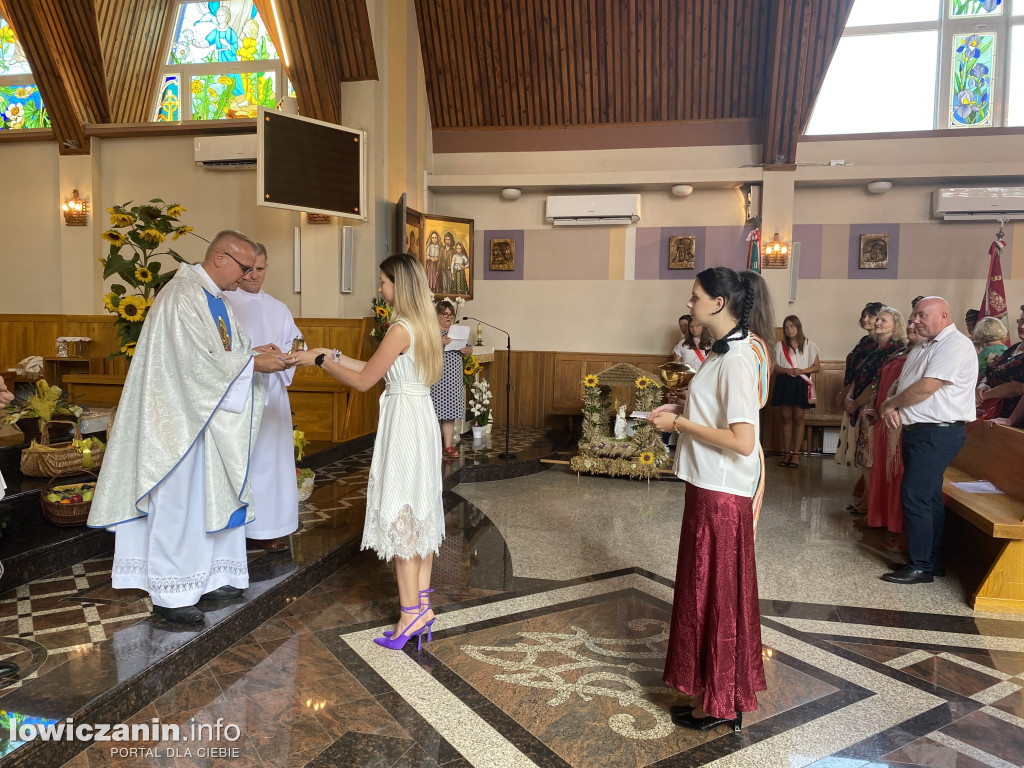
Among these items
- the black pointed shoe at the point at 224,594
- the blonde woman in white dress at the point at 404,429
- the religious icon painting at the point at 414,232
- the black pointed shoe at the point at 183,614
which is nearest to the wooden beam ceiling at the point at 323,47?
the religious icon painting at the point at 414,232

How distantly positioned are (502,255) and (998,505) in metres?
7.02

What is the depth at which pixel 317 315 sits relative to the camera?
26.8 ft

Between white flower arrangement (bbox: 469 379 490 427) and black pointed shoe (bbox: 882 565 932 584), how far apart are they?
4801 millimetres

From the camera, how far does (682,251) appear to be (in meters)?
9.51

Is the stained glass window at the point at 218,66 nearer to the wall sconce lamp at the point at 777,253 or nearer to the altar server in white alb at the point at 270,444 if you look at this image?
the altar server in white alb at the point at 270,444

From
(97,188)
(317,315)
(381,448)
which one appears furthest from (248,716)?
→ (97,188)

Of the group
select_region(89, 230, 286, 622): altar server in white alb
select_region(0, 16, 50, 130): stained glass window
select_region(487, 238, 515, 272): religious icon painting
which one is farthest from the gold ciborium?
select_region(0, 16, 50, 130): stained glass window

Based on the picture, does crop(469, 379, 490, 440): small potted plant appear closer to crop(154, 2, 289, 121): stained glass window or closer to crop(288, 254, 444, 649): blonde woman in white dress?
crop(154, 2, 289, 121): stained glass window

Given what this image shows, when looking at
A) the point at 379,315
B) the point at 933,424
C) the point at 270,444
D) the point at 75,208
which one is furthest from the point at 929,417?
the point at 75,208

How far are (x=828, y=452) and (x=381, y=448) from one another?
7308 mm

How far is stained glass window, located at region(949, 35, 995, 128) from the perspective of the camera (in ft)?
28.3

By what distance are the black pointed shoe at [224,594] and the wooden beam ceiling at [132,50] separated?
7779mm

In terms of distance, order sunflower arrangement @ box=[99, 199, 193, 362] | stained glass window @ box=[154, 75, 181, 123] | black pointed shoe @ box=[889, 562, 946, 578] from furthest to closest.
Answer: stained glass window @ box=[154, 75, 181, 123]
black pointed shoe @ box=[889, 562, 946, 578]
sunflower arrangement @ box=[99, 199, 193, 362]

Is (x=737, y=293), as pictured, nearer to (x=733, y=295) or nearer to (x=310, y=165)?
(x=733, y=295)
